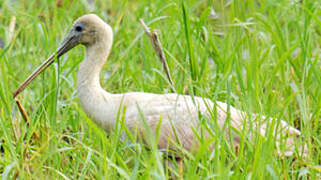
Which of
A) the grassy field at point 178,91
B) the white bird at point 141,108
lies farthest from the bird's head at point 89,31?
the grassy field at point 178,91

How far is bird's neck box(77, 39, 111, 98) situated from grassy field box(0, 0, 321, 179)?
7cm

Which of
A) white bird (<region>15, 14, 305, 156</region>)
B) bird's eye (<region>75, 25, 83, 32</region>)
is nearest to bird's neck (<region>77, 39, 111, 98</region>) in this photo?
white bird (<region>15, 14, 305, 156</region>)

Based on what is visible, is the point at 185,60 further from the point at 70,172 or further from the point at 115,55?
the point at 115,55

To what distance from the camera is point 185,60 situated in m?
3.64

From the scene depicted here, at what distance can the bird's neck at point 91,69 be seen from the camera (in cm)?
400

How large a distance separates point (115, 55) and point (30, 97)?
3.61ft

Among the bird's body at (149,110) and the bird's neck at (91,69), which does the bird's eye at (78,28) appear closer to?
the bird's neck at (91,69)

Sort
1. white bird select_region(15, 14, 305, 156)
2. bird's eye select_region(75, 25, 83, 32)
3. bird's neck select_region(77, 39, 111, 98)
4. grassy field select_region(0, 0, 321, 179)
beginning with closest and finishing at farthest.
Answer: grassy field select_region(0, 0, 321, 179)
white bird select_region(15, 14, 305, 156)
bird's neck select_region(77, 39, 111, 98)
bird's eye select_region(75, 25, 83, 32)

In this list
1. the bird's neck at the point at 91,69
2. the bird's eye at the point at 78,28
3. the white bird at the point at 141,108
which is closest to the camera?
the white bird at the point at 141,108

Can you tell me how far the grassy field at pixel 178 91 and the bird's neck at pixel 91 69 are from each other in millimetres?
67

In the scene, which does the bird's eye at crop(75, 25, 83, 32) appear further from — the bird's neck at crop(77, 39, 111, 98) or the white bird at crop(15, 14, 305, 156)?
the bird's neck at crop(77, 39, 111, 98)

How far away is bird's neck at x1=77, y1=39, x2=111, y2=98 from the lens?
4004 mm

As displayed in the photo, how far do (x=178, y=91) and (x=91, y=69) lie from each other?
25.3 inches

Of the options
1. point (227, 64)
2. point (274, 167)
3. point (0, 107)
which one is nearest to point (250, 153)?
point (274, 167)
